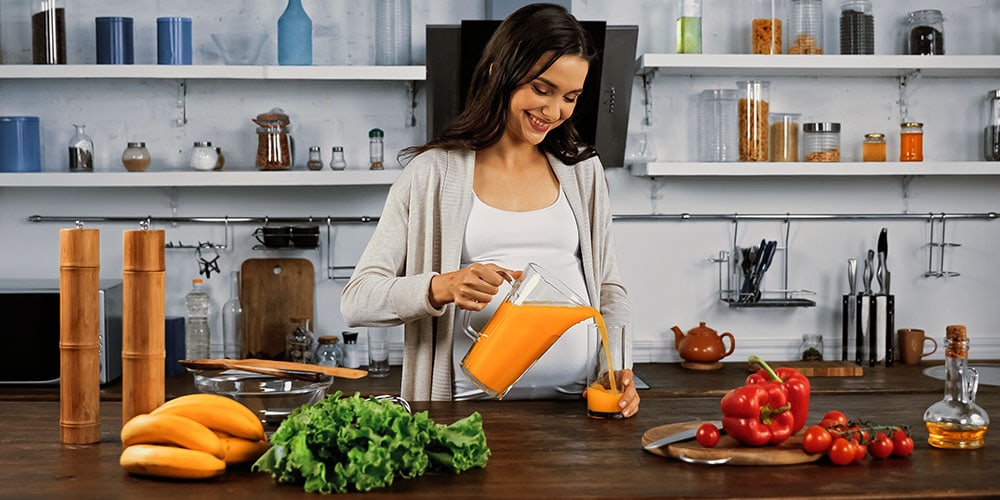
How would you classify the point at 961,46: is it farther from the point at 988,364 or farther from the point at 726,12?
the point at 988,364

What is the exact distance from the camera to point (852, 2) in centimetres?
364

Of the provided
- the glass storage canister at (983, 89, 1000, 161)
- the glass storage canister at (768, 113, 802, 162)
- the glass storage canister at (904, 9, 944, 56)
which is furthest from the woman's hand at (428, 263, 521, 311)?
the glass storage canister at (983, 89, 1000, 161)

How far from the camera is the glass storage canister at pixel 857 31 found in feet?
11.8

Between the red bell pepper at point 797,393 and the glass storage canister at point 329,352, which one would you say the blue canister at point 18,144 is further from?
the red bell pepper at point 797,393

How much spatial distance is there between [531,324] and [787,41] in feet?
7.68

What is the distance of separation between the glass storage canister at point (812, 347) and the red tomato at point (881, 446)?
228 cm

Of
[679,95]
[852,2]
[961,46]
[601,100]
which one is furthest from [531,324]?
[961,46]

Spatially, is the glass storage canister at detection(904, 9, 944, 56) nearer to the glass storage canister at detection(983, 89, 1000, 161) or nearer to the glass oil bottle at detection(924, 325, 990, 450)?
the glass storage canister at detection(983, 89, 1000, 161)

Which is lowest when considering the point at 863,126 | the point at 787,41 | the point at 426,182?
the point at 426,182

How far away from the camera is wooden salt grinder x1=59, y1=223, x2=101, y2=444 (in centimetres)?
157

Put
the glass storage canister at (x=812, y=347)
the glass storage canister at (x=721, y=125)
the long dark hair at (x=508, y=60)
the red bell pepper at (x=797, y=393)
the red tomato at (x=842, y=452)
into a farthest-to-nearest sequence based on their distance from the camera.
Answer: the glass storage canister at (x=812, y=347), the glass storage canister at (x=721, y=125), the long dark hair at (x=508, y=60), the red bell pepper at (x=797, y=393), the red tomato at (x=842, y=452)

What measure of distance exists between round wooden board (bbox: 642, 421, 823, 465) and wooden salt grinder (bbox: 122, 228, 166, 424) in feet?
2.54

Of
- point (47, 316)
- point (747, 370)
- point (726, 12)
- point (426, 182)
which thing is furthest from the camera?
point (726, 12)

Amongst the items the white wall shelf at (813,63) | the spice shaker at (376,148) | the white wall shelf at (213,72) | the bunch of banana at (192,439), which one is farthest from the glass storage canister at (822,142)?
the bunch of banana at (192,439)
